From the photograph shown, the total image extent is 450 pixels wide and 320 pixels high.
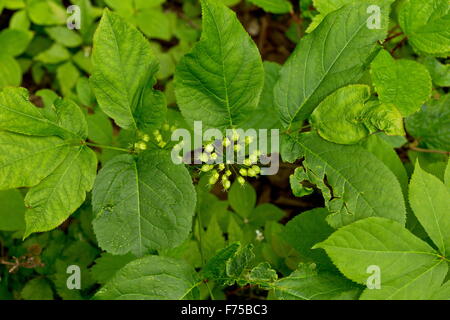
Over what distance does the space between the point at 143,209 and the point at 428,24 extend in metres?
1.57

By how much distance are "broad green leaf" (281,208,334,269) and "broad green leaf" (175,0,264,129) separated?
1.98ft

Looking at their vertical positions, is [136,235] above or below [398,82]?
below

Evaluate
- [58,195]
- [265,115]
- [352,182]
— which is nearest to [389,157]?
[352,182]

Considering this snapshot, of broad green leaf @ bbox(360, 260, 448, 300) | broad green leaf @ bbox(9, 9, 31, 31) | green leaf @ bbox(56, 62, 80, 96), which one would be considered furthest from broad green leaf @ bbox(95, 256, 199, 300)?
broad green leaf @ bbox(9, 9, 31, 31)

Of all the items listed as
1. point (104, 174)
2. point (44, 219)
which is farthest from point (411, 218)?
point (44, 219)

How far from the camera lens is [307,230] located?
214 cm

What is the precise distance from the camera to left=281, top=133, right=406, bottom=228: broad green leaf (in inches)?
67.9

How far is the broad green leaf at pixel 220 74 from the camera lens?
1686 mm

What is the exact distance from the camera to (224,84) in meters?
1.82

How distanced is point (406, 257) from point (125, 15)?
7.58ft

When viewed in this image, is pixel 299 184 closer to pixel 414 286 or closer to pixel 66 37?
pixel 414 286

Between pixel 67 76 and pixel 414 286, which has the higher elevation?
pixel 67 76

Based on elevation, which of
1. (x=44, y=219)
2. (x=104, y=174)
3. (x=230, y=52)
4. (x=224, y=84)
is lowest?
(x=44, y=219)
